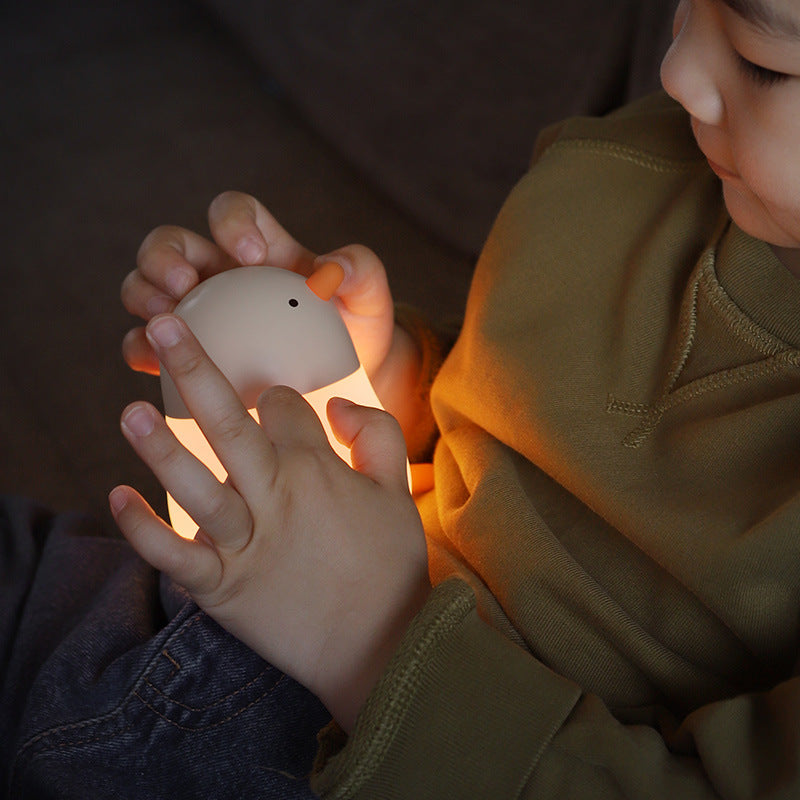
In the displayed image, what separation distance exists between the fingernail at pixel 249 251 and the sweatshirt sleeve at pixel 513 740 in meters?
0.32

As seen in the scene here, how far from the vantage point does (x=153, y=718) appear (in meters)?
0.65

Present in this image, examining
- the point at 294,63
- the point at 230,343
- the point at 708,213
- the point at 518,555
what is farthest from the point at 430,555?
the point at 294,63

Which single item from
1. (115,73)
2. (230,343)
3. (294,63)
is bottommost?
(115,73)

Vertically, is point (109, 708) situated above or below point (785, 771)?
below

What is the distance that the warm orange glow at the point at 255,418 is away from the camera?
0.65m

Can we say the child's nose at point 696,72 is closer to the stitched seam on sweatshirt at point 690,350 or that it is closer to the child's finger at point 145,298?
the stitched seam on sweatshirt at point 690,350

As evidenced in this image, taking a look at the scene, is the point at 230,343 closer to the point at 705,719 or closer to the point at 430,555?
the point at 430,555

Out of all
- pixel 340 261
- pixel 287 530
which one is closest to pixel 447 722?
pixel 287 530

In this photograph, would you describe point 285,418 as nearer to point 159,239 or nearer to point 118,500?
point 118,500

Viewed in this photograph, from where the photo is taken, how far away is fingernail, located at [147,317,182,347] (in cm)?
57

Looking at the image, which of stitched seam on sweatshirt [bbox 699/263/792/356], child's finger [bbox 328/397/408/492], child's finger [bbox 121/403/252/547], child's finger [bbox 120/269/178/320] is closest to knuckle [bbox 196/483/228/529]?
child's finger [bbox 121/403/252/547]

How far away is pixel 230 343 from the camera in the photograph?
63 centimetres

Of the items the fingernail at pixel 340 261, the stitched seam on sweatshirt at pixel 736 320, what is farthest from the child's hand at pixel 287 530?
the stitched seam on sweatshirt at pixel 736 320

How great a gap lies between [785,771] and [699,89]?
0.40 meters
